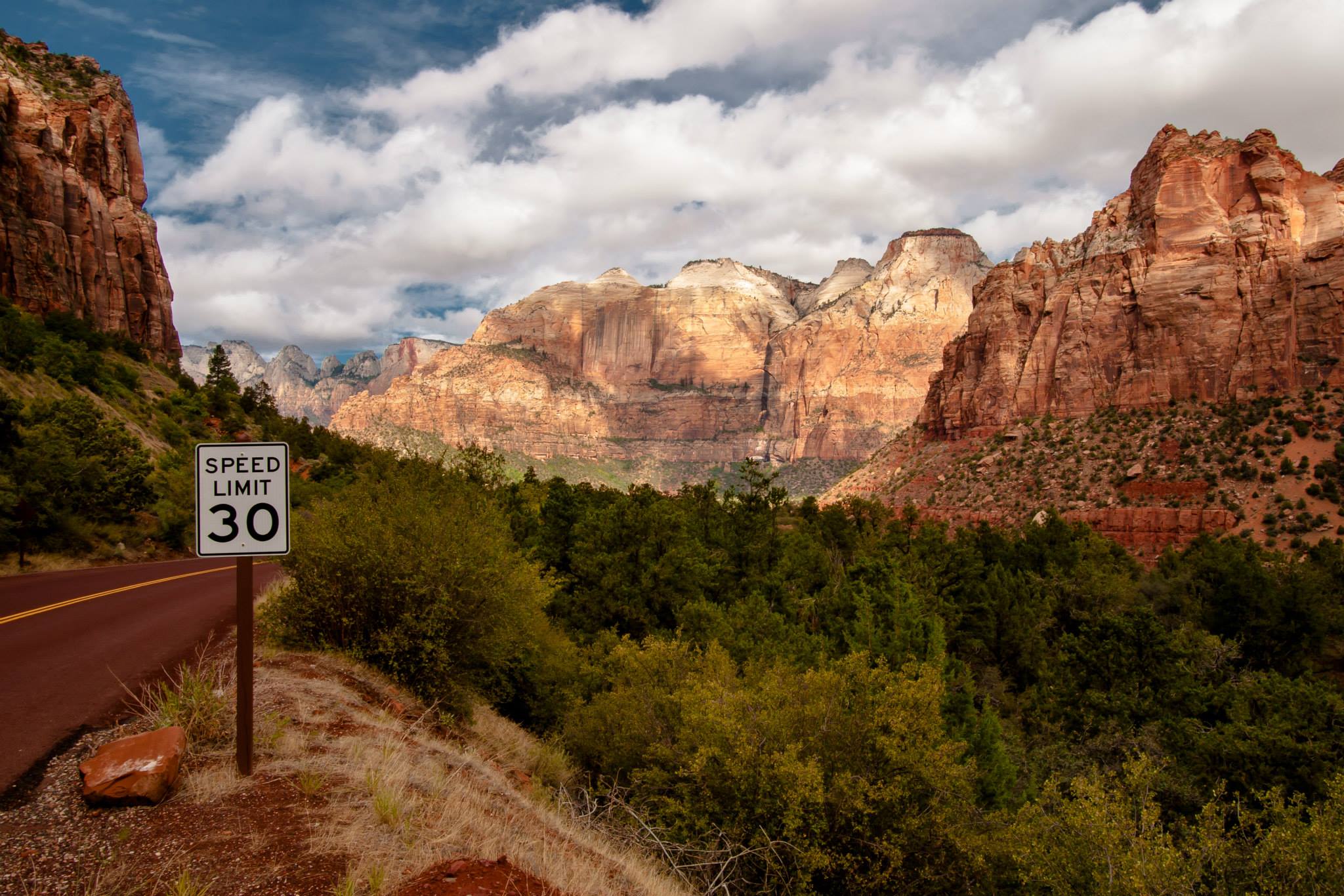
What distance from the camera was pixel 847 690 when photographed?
43.8ft

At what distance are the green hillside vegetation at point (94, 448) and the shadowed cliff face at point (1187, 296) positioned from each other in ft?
279

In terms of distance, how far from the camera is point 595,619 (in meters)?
26.0

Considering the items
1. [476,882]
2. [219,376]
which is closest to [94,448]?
[476,882]

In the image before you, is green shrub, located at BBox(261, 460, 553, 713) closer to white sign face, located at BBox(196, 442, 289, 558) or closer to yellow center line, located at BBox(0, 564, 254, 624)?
yellow center line, located at BBox(0, 564, 254, 624)

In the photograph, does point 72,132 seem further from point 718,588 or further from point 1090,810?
point 1090,810

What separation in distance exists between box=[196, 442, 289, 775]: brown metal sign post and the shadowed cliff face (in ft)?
309

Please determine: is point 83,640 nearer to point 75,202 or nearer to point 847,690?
point 847,690

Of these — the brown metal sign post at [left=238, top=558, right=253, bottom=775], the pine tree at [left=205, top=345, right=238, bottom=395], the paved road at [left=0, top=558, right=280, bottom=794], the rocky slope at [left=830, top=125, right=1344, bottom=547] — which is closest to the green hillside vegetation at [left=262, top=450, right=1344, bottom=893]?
the paved road at [left=0, top=558, right=280, bottom=794]

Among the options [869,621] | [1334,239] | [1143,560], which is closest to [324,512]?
[869,621]

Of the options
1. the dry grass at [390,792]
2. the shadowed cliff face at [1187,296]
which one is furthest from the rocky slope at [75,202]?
the shadowed cliff face at [1187,296]

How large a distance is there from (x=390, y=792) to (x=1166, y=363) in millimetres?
99578

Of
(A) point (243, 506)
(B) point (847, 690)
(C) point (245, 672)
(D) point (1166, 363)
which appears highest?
(D) point (1166, 363)

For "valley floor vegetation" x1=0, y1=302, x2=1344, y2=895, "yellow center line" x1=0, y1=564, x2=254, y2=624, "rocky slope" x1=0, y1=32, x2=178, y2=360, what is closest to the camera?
"valley floor vegetation" x1=0, y1=302, x2=1344, y2=895

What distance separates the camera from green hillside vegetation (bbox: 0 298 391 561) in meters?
22.2
